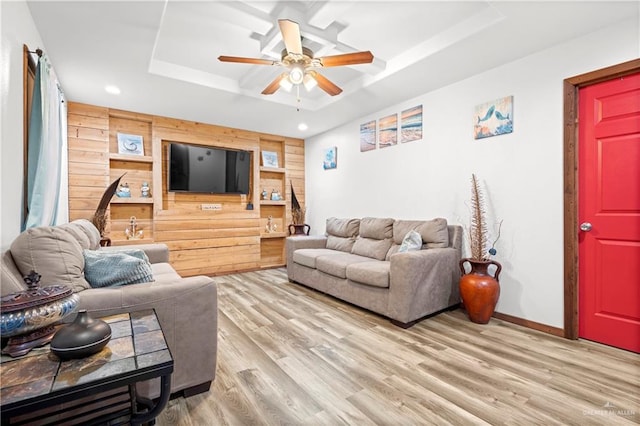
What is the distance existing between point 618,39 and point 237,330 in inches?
151

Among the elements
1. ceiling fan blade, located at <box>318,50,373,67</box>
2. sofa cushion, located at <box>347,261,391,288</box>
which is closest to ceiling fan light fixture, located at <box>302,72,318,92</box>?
ceiling fan blade, located at <box>318,50,373,67</box>

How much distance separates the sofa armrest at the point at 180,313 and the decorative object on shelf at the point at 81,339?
1.42 ft

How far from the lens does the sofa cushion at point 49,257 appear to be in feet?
4.80

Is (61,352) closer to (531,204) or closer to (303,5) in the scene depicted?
(303,5)

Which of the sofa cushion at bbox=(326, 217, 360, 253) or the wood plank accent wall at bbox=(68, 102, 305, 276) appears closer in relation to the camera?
the wood plank accent wall at bbox=(68, 102, 305, 276)

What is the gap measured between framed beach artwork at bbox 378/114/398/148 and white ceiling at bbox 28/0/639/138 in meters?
0.26

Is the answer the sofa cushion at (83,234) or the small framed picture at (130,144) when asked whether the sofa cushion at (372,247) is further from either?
the small framed picture at (130,144)

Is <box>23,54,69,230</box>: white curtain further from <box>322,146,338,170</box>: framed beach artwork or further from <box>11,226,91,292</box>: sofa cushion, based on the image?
<box>322,146,338,170</box>: framed beach artwork

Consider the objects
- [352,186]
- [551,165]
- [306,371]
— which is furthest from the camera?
[352,186]

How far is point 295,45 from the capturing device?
88.1 inches

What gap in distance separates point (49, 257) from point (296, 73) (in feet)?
6.86

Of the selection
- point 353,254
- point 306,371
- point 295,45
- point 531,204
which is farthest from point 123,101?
point 531,204

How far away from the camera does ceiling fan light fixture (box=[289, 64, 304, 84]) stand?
252cm

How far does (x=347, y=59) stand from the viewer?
2.37 m
